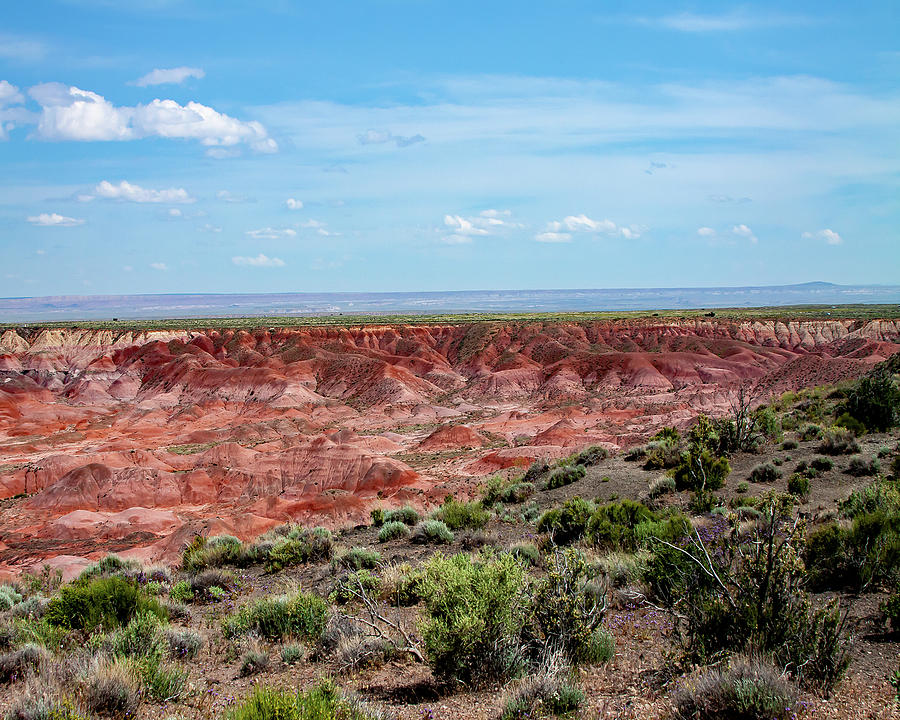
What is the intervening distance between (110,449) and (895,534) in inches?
2073

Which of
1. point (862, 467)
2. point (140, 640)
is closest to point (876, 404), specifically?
point (862, 467)

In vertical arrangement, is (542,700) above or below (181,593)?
above

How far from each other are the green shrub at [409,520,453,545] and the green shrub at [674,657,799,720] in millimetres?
8488

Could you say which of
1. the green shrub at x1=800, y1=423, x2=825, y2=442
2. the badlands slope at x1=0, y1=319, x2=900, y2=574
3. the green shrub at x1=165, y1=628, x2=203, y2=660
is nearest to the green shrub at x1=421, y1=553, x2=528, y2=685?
the green shrub at x1=165, y1=628, x2=203, y2=660

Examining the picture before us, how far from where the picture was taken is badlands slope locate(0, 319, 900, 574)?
34.6 metres

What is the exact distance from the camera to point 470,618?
6.60m

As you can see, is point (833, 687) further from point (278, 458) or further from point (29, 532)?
point (278, 458)

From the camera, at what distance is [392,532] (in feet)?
48.2

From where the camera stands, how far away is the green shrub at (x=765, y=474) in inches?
621

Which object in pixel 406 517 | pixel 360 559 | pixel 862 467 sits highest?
pixel 862 467

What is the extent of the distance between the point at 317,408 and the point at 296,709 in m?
64.0

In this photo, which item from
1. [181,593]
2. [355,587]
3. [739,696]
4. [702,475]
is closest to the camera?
[739,696]

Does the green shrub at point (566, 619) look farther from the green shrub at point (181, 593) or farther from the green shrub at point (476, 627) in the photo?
the green shrub at point (181, 593)

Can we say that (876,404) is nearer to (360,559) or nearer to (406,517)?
(406,517)
